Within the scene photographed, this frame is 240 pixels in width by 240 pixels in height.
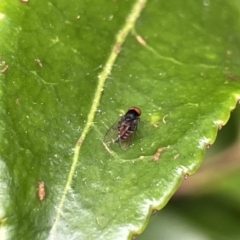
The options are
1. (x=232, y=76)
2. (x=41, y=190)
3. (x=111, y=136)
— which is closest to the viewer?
(x=41, y=190)

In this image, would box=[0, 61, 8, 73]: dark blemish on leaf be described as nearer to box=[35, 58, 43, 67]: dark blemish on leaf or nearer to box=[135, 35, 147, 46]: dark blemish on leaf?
box=[35, 58, 43, 67]: dark blemish on leaf

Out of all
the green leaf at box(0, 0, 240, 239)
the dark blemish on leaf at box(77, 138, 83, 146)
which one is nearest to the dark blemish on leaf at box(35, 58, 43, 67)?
the green leaf at box(0, 0, 240, 239)

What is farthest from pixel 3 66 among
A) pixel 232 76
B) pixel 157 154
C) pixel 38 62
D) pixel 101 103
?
pixel 232 76

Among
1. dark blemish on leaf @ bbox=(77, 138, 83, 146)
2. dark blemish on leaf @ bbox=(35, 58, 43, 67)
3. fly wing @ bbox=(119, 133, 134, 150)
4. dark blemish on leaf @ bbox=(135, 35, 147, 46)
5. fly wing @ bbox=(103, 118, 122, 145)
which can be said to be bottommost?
fly wing @ bbox=(119, 133, 134, 150)

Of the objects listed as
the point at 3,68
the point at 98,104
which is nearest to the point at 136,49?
the point at 98,104

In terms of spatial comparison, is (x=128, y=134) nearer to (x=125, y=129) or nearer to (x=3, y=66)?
(x=125, y=129)

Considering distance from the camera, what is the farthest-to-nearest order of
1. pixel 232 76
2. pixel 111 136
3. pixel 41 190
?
1. pixel 232 76
2. pixel 111 136
3. pixel 41 190

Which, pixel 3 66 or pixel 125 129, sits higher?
pixel 3 66

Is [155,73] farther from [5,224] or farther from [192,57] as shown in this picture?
[5,224]

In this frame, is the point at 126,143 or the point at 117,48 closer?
the point at 126,143

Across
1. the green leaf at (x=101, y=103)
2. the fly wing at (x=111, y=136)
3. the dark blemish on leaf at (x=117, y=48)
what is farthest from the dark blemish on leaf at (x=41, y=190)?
the dark blemish on leaf at (x=117, y=48)
